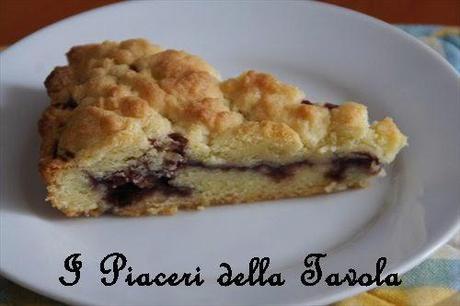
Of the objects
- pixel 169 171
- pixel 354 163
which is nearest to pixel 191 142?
pixel 169 171

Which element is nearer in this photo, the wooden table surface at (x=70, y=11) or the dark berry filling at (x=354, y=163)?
the dark berry filling at (x=354, y=163)

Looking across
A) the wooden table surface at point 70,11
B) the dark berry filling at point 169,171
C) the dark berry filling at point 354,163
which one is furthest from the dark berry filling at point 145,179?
the wooden table surface at point 70,11

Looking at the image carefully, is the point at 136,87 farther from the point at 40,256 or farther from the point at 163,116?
Answer: the point at 40,256

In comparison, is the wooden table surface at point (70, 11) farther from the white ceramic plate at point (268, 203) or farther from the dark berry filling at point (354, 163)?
the dark berry filling at point (354, 163)

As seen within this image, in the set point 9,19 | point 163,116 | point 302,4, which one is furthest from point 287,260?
point 9,19

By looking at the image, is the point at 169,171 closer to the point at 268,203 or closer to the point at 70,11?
the point at 268,203

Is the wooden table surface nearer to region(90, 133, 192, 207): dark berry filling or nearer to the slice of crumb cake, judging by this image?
the slice of crumb cake

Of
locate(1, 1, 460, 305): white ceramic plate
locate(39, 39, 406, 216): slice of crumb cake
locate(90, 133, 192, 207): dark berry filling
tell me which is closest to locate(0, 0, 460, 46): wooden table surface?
locate(1, 1, 460, 305): white ceramic plate
